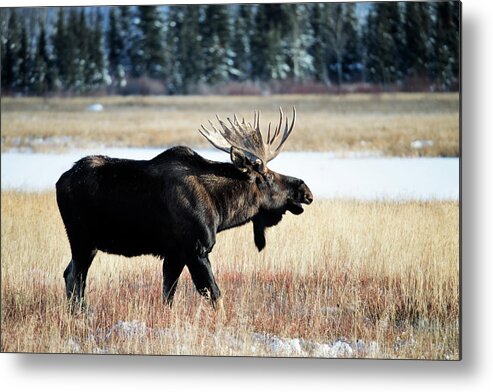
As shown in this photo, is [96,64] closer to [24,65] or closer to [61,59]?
[61,59]

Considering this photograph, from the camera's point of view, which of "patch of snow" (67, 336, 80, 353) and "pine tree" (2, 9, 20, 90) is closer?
"patch of snow" (67, 336, 80, 353)

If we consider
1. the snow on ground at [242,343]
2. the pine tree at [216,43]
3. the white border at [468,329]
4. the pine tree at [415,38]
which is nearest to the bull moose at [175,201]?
the snow on ground at [242,343]

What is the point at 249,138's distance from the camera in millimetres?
7258

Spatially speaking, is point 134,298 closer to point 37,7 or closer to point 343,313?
point 343,313

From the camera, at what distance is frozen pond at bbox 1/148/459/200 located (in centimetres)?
726

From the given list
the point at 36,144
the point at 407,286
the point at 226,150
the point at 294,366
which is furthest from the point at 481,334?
the point at 36,144

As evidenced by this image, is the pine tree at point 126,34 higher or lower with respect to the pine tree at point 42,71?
higher

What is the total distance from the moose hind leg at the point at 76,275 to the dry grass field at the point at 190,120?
0.76 meters

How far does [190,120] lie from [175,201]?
73 centimetres

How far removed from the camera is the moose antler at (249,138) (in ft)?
23.7

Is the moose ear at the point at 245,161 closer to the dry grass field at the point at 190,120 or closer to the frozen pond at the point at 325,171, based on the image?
the frozen pond at the point at 325,171

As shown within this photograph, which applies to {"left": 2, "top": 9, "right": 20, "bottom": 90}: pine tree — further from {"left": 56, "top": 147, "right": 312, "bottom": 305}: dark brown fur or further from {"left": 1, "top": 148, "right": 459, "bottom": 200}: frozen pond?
{"left": 56, "top": 147, "right": 312, "bottom": 305}: dark brown fur

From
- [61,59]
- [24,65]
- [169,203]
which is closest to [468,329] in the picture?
[169,203]

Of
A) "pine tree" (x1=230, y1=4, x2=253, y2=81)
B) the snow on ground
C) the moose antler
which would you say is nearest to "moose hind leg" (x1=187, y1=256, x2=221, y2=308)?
the snow on ground
